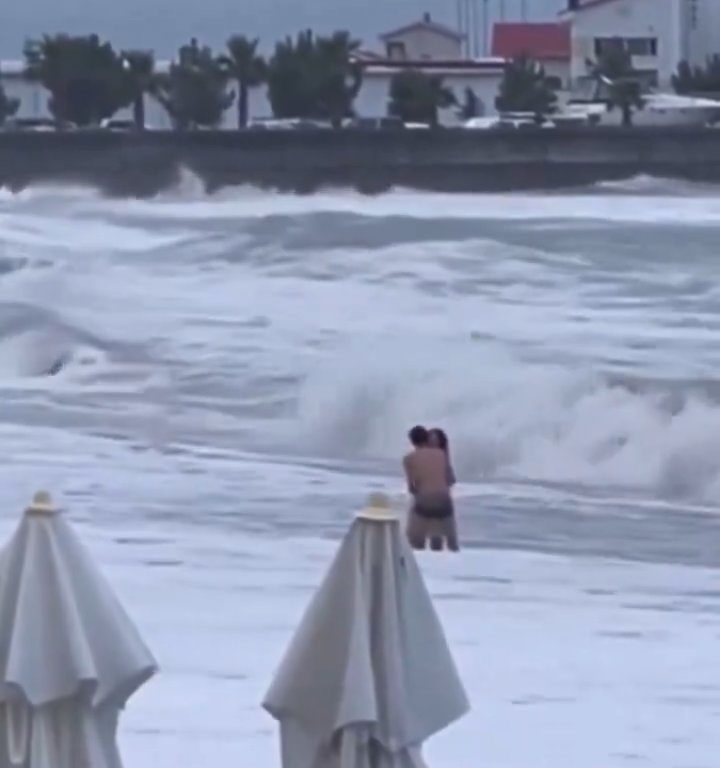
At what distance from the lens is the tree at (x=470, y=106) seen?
67.2 metres

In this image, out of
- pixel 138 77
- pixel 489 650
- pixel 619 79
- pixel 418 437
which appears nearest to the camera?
pixel 489 650

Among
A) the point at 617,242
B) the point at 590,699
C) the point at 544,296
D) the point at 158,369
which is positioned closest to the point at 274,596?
the point at 590,699

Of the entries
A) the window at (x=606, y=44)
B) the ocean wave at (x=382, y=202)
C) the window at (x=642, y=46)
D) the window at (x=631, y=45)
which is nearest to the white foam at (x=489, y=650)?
the ocean wave at (x=382, y=202)

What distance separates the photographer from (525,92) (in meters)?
61.7

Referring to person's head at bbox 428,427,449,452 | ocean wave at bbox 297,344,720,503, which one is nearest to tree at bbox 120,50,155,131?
ocean wave at bbox 297,344,720,503

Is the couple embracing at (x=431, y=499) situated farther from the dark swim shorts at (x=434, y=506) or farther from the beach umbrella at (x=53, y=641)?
the beach umbrella at (x=53, y=641)

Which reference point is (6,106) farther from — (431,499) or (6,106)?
(431,499)

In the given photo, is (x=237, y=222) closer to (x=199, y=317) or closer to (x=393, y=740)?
(x=199, y=317)

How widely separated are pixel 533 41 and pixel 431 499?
6423cm

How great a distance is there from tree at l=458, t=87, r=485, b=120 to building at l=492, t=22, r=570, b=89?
1.76m

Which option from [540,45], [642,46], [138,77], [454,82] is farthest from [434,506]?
[540,45]

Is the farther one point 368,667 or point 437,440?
point 437,440

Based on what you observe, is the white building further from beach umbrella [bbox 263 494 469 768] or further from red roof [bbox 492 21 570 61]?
beach umbrella [bbox 263 494 469 768]

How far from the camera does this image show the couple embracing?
11031 mm
